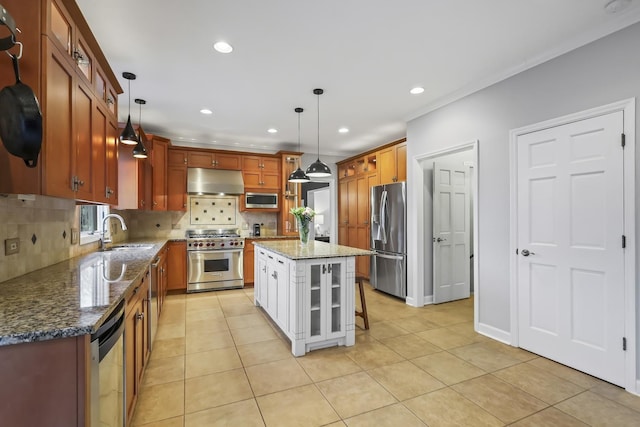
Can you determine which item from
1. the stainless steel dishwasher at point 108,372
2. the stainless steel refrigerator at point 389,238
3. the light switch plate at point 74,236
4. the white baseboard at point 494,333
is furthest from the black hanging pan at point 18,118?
the stainless steel refrigerator at point 389,238

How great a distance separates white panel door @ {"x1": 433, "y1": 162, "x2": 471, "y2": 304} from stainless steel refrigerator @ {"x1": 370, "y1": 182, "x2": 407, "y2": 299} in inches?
17.2

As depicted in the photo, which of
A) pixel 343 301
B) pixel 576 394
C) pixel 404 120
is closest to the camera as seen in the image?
pixel 576 394

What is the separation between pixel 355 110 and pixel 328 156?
2609 mm

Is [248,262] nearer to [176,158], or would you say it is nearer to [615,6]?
[176,158]

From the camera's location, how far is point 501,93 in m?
3.03

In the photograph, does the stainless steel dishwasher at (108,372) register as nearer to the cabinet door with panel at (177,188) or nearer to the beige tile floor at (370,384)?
the beige tile floor at (370,384)

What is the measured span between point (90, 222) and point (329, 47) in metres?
3.28

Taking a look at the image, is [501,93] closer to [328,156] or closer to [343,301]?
[343,301]

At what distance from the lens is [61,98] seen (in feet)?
5.24

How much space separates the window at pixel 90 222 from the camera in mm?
3100

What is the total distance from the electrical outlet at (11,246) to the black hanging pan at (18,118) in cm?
91

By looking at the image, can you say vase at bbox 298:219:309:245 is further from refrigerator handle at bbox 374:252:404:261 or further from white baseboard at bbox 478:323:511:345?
white baseboard at bbox 478:323:511:345

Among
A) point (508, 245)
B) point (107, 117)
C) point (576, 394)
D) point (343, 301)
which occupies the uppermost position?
point (107, 117)

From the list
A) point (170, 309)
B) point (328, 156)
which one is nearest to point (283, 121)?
point (328, 156)
